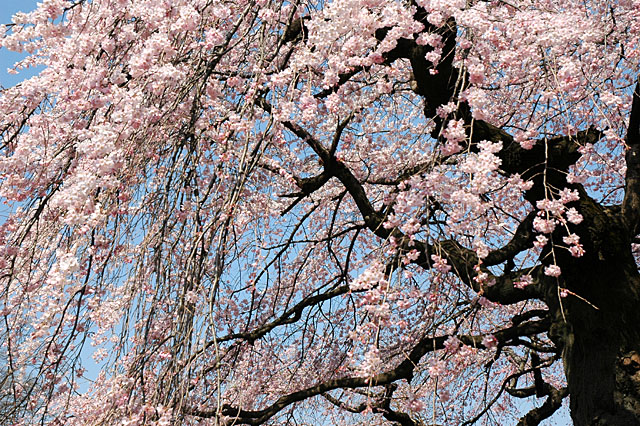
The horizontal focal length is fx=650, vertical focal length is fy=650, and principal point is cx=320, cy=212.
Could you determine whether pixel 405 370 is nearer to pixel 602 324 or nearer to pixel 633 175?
pixel 602 324

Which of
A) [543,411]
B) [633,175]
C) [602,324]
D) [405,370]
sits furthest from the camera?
[543,411]

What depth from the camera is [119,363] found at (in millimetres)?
2363

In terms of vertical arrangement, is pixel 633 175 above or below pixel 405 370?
above

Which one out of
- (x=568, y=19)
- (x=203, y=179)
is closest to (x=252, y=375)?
(x=203, y=179)

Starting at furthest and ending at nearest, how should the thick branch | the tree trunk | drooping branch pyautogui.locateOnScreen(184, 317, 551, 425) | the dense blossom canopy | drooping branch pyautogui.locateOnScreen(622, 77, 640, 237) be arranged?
the thick branch
drooping branch pyautogui.locateOnScreen(184, 317, 551, 425)
drooping branch pyautogui.locateOnScreen(622, 77, 640, 237)
the tree trunk
the dense blossom canopy

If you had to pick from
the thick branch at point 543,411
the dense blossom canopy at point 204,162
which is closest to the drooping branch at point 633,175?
the dense blossom canopy at point 204,162

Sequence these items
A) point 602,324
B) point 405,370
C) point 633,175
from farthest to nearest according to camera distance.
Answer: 1. point 405,370
2. point 633,175
3. point 602,324

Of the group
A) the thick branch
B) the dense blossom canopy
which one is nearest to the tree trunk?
the dense blossom canopy

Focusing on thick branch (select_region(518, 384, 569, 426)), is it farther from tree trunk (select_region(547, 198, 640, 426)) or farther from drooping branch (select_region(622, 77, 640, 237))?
drooping branch (select_region(622, 77, 640, 237))

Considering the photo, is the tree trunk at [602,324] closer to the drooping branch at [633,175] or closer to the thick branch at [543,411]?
the drooping branch at [633,175]

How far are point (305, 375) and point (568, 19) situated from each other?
403 cm

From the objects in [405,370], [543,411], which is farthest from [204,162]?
[543,411]

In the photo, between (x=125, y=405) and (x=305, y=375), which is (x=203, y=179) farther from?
(x=305, y=375)

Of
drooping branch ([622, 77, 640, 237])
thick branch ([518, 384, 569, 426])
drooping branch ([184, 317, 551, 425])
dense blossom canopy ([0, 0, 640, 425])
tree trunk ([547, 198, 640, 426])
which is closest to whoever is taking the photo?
dense blossom canopy ([0, 0, 640, 425])
